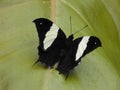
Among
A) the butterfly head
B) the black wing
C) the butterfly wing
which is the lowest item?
the black wing

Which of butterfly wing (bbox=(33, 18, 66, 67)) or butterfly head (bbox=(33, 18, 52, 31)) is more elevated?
butterfly head (bbox=(33, 18, 52, 31))

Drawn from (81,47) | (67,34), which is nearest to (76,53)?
(81,47)

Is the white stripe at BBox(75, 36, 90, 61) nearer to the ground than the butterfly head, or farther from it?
nearer to the ground

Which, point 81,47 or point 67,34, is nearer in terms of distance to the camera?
point 81,47

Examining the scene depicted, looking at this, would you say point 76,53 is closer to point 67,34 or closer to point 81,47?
point 81,47

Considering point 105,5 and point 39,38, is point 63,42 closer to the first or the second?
point 39,38

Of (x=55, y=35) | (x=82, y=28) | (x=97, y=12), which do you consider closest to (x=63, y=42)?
(x=55, y=35)
